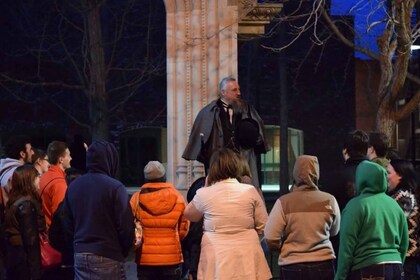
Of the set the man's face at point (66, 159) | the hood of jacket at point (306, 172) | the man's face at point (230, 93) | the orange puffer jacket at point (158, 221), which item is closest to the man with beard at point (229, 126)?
the man's face at point (230, 93)

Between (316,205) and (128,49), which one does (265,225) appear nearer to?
(316,205)

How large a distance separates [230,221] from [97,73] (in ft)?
46.2

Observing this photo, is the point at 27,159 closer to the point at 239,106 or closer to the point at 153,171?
the point at 153,171

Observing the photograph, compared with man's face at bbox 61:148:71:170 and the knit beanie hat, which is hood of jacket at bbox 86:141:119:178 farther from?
man's face at bbox 61:148:71:170

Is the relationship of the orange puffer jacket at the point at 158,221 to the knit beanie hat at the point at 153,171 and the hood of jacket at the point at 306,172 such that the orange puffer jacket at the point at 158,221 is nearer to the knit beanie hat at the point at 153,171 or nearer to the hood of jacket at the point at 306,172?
the knit beanie hat at the point at 153,171

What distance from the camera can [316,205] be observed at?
20.7ft

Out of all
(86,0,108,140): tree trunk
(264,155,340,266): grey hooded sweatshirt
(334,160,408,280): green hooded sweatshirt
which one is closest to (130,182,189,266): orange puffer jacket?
(264,155,340,266): grey hooded sweatshirt

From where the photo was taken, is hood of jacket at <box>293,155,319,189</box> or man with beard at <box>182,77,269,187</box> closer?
hood of jacket at <box>293,155,319,189</box>

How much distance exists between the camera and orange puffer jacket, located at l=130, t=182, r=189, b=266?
7320 mm

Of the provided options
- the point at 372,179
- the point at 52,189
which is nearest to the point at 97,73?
the point at 52,189

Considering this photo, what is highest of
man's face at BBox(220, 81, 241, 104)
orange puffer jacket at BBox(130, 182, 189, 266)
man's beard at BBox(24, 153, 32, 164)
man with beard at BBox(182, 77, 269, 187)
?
man's face at BBox(220, 81, 241, 104)

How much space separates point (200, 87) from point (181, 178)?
1211mm

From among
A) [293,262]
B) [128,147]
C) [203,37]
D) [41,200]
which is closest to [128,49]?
[128,147]

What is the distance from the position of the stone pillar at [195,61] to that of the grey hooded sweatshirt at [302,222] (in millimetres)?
3338
